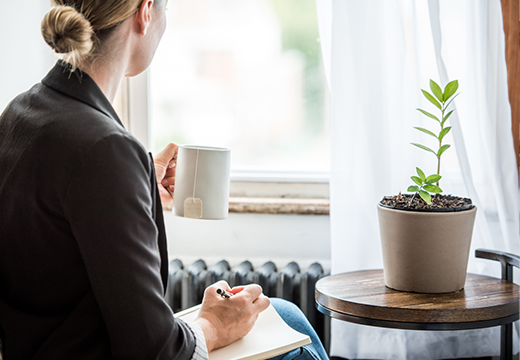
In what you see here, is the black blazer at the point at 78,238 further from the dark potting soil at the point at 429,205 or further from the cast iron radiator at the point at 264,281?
the cast iron radiator at the point at 264,281

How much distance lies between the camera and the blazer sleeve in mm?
578

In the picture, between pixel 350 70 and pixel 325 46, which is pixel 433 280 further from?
pixel 325 46

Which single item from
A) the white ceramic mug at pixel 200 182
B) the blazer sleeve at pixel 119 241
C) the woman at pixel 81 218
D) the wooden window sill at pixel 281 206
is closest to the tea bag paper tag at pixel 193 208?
the white ceramic mug at pixel 200 182

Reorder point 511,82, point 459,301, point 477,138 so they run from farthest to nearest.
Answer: point 511,82
point 477,138
point 459,301

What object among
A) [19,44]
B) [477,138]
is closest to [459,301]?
[477,138]

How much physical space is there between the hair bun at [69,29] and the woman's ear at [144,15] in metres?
0.08

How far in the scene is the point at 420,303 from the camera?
3.03 ft

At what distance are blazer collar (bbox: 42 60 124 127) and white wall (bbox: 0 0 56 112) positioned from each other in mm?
1005

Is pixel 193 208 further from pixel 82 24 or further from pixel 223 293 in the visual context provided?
pixel 82 24

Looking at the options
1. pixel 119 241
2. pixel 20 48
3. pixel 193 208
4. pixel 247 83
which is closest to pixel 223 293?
pixel 193 208

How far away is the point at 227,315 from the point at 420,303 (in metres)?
0.40

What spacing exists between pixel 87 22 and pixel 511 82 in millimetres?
1350

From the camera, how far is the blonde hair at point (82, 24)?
2.19 ft

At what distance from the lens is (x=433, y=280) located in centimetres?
97
